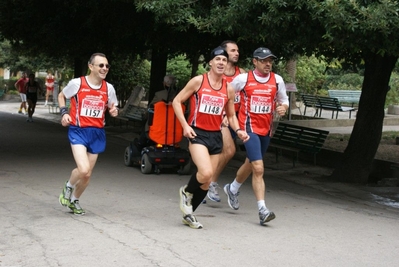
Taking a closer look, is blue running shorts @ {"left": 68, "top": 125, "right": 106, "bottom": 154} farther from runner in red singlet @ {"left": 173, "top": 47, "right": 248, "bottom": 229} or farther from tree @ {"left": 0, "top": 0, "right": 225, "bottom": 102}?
tree @ {"left": 0, "top": 0, "right": 225, "bottom": 102}

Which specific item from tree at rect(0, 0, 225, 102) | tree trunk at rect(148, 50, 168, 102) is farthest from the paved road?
tree trunk at rect(148, 50, 168, 102)

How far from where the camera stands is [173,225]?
9039mm

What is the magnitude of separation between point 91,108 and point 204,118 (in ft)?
4.36

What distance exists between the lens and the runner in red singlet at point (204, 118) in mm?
8859

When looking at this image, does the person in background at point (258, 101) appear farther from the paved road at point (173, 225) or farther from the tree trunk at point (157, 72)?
the tree trunk at point (157, 72)

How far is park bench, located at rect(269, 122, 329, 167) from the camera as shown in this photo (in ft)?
53.0

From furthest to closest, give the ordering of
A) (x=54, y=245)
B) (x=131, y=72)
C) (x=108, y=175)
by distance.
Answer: (x=131, y=72) → (x=108, y=175) → (x=54, y=245)

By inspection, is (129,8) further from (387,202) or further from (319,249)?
(319,249)

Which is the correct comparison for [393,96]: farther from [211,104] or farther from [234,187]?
[211,104]

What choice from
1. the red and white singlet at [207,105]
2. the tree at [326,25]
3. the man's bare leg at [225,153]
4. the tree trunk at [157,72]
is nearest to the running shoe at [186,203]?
the red and white singlet at [207,105]

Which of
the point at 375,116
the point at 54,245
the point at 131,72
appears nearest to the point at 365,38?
the point at 375,116

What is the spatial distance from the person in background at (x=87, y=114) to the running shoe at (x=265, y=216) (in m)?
1.98

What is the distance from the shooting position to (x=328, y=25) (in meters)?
10.4

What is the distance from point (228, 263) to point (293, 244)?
1233mm
